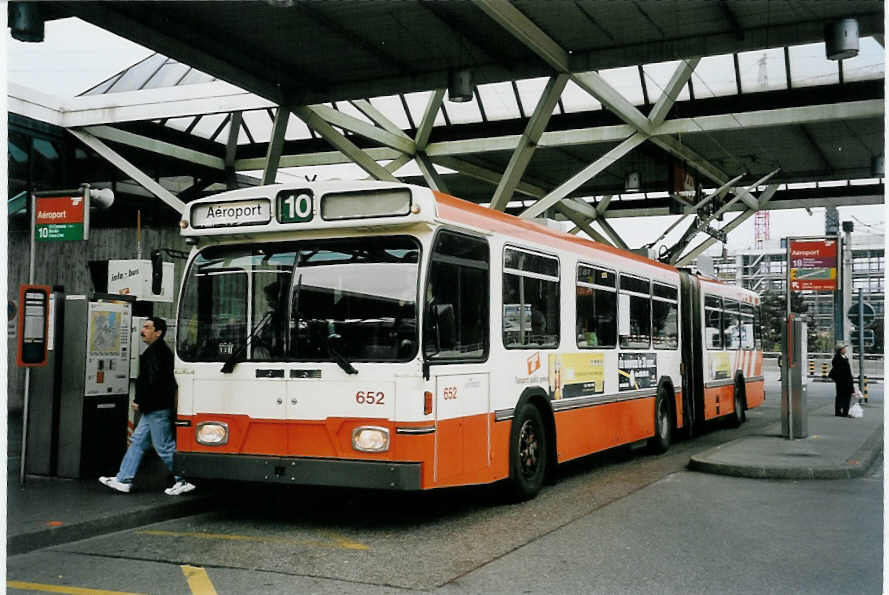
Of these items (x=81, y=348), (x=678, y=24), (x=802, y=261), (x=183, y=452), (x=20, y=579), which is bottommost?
(x=20, y=579)

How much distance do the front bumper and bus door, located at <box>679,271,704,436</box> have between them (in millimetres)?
9099

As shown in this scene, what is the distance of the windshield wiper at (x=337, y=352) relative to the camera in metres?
8.02

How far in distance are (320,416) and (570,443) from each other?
3744 mm


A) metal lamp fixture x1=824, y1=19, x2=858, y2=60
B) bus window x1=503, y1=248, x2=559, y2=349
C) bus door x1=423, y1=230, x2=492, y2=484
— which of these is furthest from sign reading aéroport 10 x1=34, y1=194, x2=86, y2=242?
metal lamp fixture x1=824, y1=19, x2=858, y2=60

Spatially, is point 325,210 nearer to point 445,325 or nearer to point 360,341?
point 360,341

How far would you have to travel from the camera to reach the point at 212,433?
28.0 ft

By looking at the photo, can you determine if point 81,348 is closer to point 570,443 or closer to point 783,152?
point 570,443

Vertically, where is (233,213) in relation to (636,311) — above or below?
above

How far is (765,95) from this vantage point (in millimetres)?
18734

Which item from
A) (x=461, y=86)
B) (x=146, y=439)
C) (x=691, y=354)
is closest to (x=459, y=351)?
(x=146, y=439)

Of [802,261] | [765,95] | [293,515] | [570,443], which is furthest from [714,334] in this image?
[293,515]

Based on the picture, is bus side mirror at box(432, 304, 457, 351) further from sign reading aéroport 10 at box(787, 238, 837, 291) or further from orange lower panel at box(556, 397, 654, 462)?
sign reading aéroport 10 at box(787, 238, 837, 291)

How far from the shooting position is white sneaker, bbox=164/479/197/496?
9422 millimetres

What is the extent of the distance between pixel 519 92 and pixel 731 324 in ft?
20.9
